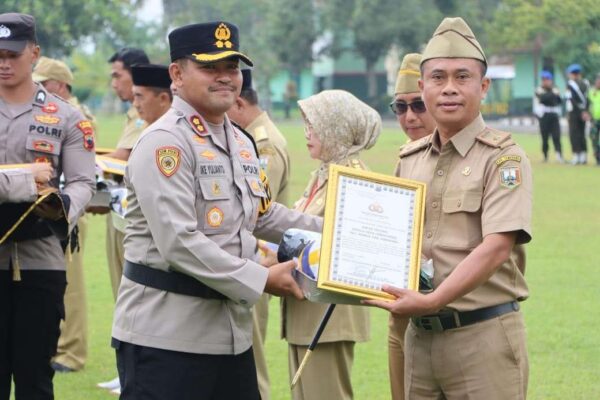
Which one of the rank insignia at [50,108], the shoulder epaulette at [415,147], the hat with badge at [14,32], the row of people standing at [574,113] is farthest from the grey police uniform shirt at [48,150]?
the row of people standing at [574,113]

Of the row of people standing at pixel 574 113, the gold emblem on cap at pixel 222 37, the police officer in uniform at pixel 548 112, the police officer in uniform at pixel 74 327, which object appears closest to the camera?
the gold emblem on cap at pixel 222 37

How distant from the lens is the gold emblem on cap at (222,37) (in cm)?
448

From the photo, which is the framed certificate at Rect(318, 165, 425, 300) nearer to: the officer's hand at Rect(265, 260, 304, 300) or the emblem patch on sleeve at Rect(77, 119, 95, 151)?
the officer's hand at Rect(265, 260, 304, 300)

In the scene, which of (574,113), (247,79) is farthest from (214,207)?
(574,113)

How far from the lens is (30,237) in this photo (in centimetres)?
563

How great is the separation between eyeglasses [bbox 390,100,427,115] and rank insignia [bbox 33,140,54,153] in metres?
1.75

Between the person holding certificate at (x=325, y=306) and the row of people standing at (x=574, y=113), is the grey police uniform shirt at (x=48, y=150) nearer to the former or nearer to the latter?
the person holding certificate at (x=325, y=306)

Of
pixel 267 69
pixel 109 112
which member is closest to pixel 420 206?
pixel 267 69

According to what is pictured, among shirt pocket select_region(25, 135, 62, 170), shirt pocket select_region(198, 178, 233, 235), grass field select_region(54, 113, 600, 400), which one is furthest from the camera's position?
grass field select_region(54, 113, 600, 400)

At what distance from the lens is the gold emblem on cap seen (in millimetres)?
4480

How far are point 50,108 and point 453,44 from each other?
90.5 inches

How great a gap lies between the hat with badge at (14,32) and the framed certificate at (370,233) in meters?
2.15

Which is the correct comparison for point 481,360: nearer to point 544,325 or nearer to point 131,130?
point 131,130

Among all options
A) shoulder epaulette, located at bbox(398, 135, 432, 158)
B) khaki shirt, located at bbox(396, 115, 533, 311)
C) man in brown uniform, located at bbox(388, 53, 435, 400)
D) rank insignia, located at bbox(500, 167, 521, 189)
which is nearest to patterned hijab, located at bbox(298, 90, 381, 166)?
man in brown uniform, located at bbox(388, 53, 435, 400)
